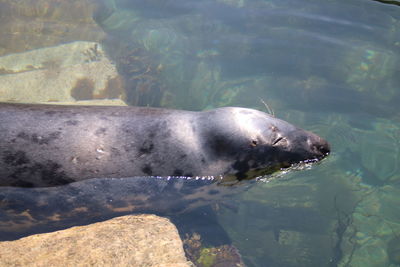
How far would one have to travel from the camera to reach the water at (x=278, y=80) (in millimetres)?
4527

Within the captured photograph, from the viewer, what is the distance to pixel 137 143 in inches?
136

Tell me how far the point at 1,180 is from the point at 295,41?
5370 millimetres

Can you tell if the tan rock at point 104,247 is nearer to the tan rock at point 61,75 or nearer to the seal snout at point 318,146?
the seal snout at point 318,146

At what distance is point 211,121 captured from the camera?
3680 millimetres

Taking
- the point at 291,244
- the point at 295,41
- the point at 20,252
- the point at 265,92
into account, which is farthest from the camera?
the point at 295,41

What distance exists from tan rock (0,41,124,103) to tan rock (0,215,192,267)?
117 inches

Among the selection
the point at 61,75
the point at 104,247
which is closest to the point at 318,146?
the point at 104,247

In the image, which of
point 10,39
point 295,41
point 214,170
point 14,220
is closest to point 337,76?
point 295,41

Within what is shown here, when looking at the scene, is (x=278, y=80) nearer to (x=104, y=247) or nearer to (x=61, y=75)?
(x=61, y=75)

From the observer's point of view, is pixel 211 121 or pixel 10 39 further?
pixel 10 39

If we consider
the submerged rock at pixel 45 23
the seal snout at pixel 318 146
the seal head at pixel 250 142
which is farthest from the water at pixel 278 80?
the seal head at pixel 250 142

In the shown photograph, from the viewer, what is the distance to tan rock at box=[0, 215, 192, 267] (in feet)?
9.86

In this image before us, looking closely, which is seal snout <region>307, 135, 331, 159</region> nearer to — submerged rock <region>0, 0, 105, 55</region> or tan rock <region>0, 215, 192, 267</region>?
tan rock <region>0, 215, 192, 267</region>

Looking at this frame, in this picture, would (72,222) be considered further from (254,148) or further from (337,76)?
(337,76)
